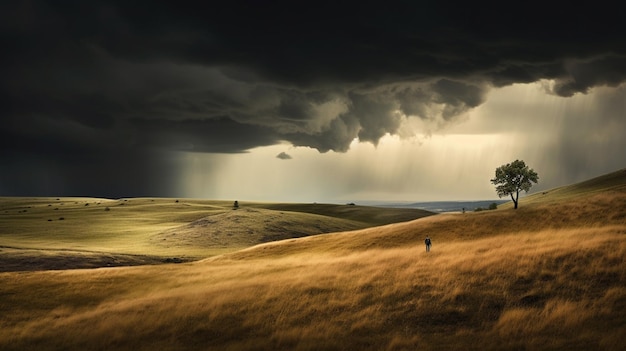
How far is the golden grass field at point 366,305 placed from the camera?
18.2 meters

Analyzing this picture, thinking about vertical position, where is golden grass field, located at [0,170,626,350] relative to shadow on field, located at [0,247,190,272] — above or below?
above

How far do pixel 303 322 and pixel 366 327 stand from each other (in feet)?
10.2

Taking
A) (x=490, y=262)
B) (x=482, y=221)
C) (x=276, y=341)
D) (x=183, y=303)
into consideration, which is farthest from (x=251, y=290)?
(x=482, y=221)

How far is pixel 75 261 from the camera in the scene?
206 feet

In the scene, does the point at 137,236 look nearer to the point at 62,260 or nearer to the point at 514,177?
the point at 62,260

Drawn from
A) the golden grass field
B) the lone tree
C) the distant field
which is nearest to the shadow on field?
the distant field

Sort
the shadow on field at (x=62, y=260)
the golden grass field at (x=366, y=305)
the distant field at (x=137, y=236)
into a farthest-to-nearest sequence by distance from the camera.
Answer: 1. the distant field at (x=137, y=236)
2. the shadow on field at (x=62, y=260)
3. the golden grass field at (x=366, y=305)

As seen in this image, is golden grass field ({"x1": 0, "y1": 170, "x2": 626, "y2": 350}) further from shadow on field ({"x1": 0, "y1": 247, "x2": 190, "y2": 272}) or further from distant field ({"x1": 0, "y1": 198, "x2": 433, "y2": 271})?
distant field ({"x1": 0, "y1": 198, "x2": 433, "y2": 271})

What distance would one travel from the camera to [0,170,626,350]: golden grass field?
1817cm

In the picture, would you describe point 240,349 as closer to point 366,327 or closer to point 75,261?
point 366,327

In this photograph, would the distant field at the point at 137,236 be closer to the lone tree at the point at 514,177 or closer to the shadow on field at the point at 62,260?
the shadow on field at the point at 62,260

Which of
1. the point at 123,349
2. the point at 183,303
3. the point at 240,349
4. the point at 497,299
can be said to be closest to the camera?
the point at 240,349

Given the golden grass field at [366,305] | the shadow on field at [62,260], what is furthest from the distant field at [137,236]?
the golden grass field at [366,305]

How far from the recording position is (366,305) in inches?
906
